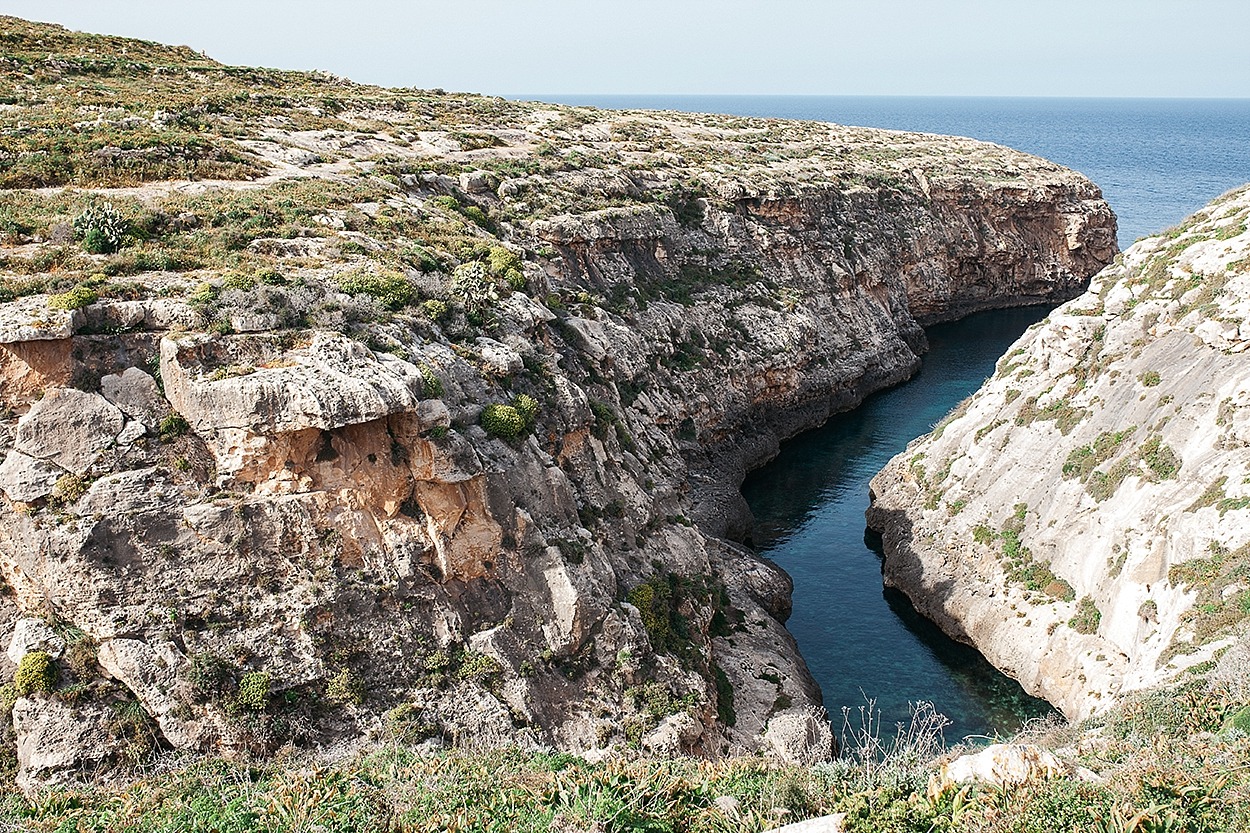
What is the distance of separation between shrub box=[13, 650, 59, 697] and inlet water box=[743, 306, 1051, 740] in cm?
2584

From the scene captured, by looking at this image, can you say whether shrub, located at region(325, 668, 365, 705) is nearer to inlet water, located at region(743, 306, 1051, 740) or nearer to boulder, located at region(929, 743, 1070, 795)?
boulder, located at region(929, 743, 1070, 795)

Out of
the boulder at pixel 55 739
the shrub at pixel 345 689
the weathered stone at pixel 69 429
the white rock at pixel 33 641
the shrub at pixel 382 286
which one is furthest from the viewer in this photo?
the shrub at pixel 382 286

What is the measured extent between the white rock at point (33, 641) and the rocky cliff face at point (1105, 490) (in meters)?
31.4

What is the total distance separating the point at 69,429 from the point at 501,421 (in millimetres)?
12861

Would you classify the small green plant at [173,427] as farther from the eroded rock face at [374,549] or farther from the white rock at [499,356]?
the white rock at [499,356]

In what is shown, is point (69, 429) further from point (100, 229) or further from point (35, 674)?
point (100, 229)

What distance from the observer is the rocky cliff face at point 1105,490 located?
32.4 m

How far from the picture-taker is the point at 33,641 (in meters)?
25.0

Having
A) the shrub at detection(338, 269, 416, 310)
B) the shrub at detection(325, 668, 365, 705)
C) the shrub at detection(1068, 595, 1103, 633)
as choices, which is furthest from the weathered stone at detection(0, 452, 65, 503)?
the shrub at detection(1068, 595, 1103, 633)

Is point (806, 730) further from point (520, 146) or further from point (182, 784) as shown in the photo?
point (520, 146)

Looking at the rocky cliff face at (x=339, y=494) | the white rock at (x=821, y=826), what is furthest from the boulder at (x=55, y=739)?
the white rock at (x=821, y=826)

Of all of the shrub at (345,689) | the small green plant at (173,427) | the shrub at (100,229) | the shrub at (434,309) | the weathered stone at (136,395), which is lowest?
the shrub at (345,689)

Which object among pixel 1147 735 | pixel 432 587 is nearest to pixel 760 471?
pixel 432 587

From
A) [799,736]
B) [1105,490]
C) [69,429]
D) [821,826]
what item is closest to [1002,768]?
[821,826]
